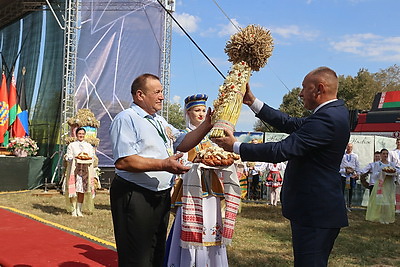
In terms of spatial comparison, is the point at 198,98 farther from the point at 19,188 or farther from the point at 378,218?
the point at 19,188

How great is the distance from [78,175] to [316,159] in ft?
21.7

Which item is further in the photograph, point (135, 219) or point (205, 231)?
point (205, 231)

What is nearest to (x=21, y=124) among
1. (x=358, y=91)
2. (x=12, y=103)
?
(x=12, y=103)

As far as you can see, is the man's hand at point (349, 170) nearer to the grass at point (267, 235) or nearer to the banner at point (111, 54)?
the grass at point (267, 235)

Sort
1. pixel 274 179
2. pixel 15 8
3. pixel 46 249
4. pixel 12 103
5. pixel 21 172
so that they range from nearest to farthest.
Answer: pixel 46 249, pixel 274 179, pixel 21 172, pixel 12 103, pixel 15 8

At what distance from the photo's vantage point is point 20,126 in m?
15.5

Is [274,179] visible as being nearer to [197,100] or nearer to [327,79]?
[197,100]

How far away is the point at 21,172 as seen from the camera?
1300cm

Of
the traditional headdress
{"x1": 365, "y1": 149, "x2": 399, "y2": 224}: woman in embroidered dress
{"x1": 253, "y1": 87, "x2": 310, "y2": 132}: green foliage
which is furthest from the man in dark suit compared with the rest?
{"x1": 253, "y1": 87, "x2": 310, "y2": 132}: green foliage

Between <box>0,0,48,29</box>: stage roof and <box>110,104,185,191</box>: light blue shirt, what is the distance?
14.3 m

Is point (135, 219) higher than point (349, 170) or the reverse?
the reverse

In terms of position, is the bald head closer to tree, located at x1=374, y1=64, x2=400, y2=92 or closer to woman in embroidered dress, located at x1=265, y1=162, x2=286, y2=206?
woman in embroidered dress, located at x1=265, y1=162, x2=286, y2=206

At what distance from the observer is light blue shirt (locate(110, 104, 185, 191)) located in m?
2.60

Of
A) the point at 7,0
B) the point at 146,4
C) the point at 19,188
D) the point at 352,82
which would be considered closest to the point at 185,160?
the point at 19,188
